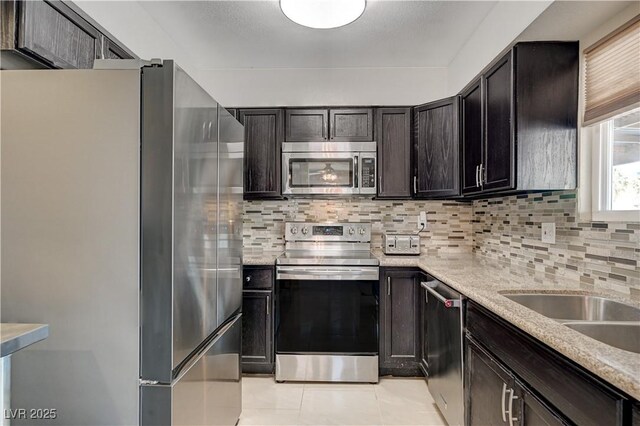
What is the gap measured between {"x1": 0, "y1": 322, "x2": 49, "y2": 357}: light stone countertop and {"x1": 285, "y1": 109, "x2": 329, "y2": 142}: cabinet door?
2.22 m

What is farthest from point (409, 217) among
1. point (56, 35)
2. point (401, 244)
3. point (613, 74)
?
point (56, 35)

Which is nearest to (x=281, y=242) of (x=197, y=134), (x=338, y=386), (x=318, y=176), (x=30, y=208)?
(x=318, y=176)

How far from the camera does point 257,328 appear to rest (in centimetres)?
260

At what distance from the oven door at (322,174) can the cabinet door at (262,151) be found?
0.42ft

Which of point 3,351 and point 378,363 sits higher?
point 3,351

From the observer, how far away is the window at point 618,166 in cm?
154

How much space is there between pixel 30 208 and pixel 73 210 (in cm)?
15

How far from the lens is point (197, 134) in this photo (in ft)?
4.61

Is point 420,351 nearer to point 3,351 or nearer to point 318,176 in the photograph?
point 318,176

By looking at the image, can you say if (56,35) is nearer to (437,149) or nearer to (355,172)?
(355,172)

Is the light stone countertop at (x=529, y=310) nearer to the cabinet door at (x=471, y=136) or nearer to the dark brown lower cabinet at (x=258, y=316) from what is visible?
the cabinet door at (x=471, y=136)

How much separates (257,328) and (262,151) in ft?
4.58

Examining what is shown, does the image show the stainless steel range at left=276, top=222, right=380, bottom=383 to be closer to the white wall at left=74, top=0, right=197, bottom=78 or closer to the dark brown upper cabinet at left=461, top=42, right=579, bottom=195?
the dark brown upper cabinet at left=461, top=42, right=579, bottom=195

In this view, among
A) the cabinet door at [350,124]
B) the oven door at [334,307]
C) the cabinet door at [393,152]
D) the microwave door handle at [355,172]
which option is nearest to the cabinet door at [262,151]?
the cabinet door at [350,124]
